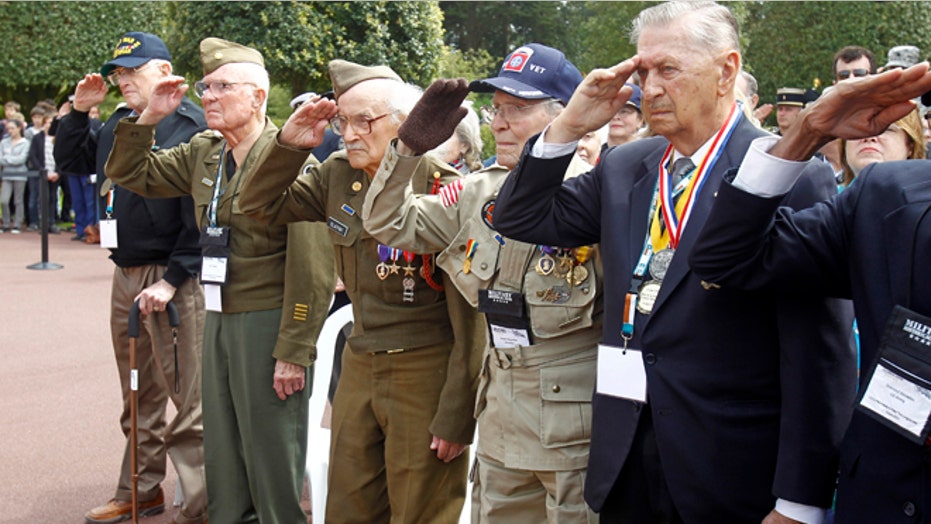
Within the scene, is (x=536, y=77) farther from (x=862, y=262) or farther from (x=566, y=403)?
(x=862, y=262)

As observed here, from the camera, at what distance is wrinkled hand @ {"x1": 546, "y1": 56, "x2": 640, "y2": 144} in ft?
9.30

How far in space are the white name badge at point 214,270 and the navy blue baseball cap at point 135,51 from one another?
1436 mm

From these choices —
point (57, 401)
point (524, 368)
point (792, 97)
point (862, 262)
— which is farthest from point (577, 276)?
point (57, 401)

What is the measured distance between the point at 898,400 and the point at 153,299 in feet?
13.2

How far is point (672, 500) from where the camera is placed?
271 cm

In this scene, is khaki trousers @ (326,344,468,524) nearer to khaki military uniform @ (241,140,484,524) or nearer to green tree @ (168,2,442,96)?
khaki military uniform @ (241,140,484,524)

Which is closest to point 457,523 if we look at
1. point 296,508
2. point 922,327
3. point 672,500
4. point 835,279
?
point 296,508

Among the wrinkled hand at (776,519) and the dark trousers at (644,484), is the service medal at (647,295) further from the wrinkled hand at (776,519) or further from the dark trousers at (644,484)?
the wrinkled hand at (776,519)

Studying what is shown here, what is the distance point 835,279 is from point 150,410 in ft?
14.0

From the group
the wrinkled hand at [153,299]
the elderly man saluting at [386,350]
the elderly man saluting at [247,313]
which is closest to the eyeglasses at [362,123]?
the elderly man saluting at [386,350]

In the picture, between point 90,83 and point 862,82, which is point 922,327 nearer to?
point 862,82

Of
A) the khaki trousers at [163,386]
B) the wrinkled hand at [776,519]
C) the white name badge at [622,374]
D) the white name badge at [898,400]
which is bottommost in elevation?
the khaki trousers at [163,386]

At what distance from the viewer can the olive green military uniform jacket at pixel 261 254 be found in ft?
15.0

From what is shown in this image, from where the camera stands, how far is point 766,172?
7.70ft
